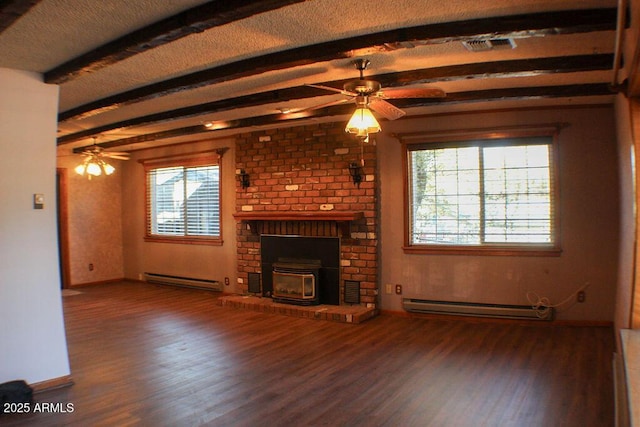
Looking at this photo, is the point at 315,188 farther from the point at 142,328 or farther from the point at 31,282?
the point at 31,282

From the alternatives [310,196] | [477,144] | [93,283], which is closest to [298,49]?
[477,144]

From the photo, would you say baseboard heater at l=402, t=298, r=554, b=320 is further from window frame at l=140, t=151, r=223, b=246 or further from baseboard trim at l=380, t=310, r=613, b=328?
window frame at l=140, t=151, r=223, b=246

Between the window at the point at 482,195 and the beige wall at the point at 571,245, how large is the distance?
16cm

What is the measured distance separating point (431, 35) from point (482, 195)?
2.91m

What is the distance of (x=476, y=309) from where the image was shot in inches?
205

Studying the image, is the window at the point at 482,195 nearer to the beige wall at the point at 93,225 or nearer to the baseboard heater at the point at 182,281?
the baseboard heater at the point at 182,281

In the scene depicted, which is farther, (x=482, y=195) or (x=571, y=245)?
(x=482, y=195)

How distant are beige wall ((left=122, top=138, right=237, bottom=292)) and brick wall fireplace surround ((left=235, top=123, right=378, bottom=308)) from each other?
1.07 ft

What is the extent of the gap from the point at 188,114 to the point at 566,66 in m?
3.69

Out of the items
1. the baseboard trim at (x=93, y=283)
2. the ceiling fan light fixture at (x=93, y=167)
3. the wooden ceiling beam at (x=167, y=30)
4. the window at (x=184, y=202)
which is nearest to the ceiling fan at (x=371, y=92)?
→ the wooden ceiling beam at (x=167, y=30)

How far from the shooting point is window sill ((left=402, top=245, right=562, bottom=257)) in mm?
4998

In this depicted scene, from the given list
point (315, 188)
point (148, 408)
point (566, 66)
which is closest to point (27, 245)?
point (148, 408)

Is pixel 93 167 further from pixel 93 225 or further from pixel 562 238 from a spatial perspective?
pixel 562 238

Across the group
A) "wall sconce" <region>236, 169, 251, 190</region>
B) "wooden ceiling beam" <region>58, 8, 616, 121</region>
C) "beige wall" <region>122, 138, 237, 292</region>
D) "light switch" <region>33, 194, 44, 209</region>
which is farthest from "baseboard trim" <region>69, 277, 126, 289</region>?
"wooden ceiling beam" <region>58, 8, 616, 121</region>
